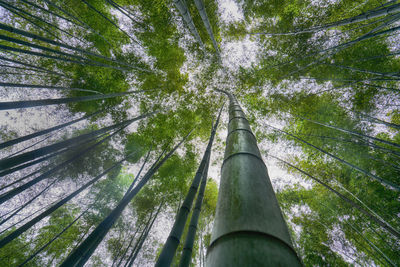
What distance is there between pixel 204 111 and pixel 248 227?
625cm

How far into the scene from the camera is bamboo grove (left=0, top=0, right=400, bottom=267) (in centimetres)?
404

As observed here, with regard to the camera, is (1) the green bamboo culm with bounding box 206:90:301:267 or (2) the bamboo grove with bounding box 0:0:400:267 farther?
(2) the bamboo grove with bounding box 0:0:400:267

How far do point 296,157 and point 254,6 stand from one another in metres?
5.19

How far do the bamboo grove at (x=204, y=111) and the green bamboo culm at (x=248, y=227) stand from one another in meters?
2.31

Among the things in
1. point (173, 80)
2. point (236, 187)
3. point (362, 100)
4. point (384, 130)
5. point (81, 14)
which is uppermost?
point (81, 14)

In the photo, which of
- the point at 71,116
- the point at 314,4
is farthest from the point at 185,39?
the point at 71,116

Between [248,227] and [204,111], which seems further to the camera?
[204,111]

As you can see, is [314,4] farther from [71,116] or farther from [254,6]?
[71,116]

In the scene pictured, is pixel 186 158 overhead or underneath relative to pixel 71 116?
underneath

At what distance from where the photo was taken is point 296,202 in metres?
5.86

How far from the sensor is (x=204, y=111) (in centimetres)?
667

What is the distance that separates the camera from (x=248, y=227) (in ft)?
1.77

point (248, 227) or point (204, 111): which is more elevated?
point (204, 111)

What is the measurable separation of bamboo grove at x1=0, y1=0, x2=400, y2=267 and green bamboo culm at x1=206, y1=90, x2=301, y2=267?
231 centimetres
